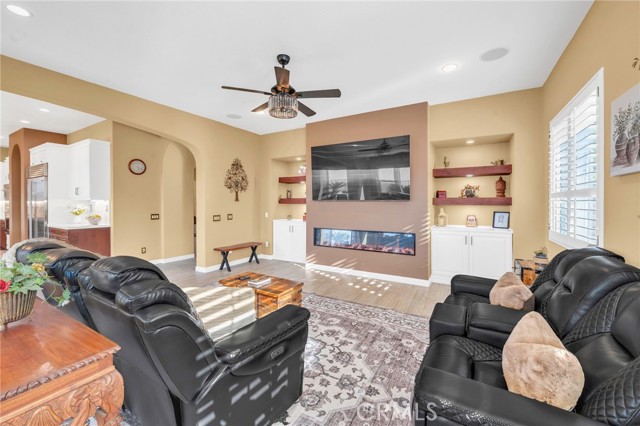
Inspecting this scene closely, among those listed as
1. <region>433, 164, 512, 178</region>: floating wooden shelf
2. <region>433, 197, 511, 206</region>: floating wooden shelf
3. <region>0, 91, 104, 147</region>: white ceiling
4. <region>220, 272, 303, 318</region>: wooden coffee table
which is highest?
<region>0, 91, 104, 147</region>: white ceiling

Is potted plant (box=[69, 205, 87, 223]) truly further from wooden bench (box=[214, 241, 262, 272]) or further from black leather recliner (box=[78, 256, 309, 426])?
black leather recliner (box=[78, 256, 309, 426])

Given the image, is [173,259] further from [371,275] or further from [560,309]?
[560,309]

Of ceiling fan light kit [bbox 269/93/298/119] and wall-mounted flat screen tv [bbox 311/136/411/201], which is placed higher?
ceiling fan light kit [bbox 269/93/298/119]

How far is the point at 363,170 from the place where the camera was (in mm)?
5121

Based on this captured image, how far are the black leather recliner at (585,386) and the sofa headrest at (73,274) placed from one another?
1.91 metres

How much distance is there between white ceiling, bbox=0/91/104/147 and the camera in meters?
4.72

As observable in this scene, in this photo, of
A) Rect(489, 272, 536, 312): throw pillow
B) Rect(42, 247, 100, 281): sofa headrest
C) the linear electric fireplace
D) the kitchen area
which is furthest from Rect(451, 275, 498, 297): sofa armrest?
the kitchen area

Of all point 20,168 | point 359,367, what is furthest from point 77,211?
point 359,367

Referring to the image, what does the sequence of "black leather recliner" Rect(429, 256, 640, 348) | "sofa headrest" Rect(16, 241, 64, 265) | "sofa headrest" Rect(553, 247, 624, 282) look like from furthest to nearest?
"sofa headrest" Rect(16, 241, 64, 265), "sofa headrest" Rect(553, 247, 624, 282), "black leather recliner" Rect(429, 256, 640, 348)

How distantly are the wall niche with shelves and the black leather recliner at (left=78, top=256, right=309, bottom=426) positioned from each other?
13.4 ft

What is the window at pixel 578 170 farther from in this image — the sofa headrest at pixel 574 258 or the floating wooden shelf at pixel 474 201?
the floating wooden shelf at pixel 474 201

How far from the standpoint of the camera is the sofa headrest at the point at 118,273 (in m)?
1.23

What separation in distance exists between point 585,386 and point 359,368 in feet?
5.03

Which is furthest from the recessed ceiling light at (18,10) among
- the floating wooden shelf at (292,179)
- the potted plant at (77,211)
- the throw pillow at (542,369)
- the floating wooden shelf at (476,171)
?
the floating wooden shelf at (476,171)
